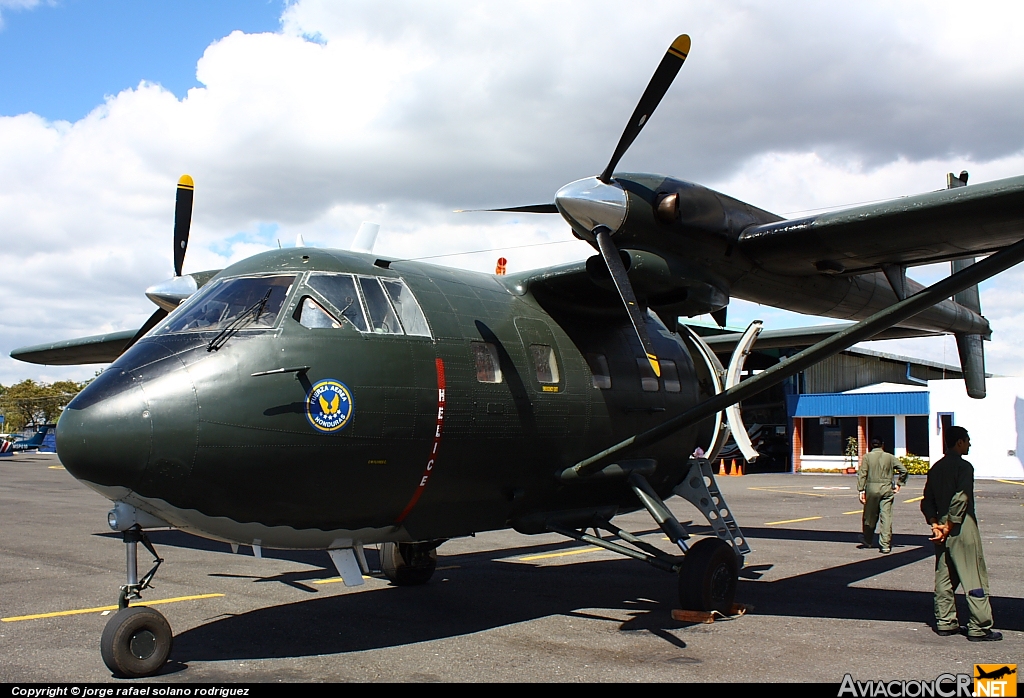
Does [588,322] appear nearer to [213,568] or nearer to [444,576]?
[444,576]

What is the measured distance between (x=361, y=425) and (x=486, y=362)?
166 centimetres

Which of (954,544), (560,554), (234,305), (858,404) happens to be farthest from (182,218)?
(858,404)

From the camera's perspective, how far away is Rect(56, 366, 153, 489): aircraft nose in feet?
20.9

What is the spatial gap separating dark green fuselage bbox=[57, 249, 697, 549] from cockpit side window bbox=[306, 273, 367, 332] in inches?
4.7

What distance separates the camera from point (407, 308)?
806cm

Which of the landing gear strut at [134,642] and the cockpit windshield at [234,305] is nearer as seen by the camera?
the landing gear strut at [134,642]

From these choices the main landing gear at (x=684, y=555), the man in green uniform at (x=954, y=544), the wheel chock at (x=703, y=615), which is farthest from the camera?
the main landing gear at (x=684, y=555)

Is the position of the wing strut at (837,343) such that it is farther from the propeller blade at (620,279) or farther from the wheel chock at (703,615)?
the wheel chock at (703,615)

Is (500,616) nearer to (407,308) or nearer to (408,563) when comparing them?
(408,563)

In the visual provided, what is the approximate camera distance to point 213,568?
12.1 m

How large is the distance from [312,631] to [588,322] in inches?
175

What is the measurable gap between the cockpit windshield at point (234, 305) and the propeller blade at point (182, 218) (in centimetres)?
469

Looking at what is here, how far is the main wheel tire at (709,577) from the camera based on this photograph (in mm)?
8828

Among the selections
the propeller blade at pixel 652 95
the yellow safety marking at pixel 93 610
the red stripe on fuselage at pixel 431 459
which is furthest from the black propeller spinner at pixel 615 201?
the yellow safety marking at pixel 93 610
